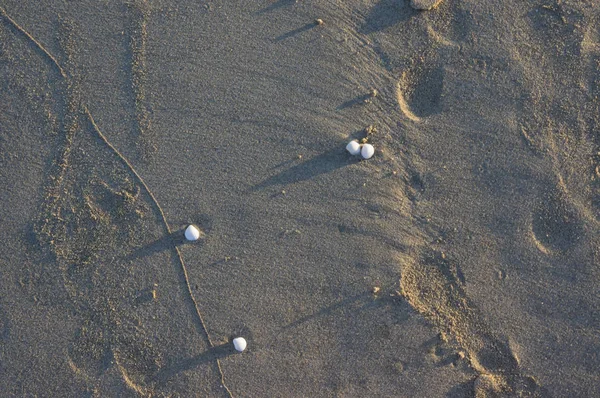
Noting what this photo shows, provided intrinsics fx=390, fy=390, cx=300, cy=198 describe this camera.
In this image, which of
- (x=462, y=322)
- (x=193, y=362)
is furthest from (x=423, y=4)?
(x=193, y=362)

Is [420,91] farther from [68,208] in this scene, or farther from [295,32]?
[68,208]

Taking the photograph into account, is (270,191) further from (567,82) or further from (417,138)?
(567,82)

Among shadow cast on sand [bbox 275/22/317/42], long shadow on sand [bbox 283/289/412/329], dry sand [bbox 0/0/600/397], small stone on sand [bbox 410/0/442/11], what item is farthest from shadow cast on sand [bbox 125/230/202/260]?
small stone on sand [bbox 410/0/442/11]

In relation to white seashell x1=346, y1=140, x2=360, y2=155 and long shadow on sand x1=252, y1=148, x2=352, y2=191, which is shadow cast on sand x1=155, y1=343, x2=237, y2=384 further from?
white seashell x1=346, y1=140, x2=360, y2=155

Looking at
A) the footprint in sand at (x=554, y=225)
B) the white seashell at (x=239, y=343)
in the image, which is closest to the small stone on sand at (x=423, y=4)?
the footprint in sand at (x=554, y=225)

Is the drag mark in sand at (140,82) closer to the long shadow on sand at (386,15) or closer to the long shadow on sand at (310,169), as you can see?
the long shadow on sand at (310,169)

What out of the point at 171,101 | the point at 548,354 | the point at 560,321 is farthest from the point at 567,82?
the point at 171,101
